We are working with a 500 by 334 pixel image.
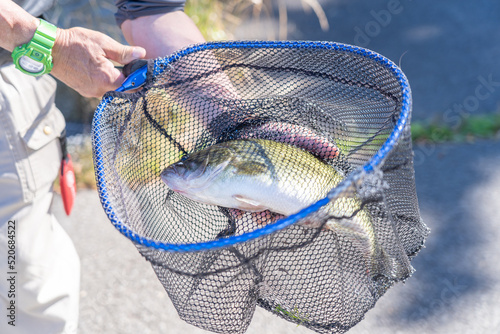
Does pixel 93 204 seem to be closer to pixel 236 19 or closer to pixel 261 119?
pixel 261 119

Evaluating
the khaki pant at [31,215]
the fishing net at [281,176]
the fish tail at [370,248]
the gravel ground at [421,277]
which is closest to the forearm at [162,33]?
the fishing net at [281,176]

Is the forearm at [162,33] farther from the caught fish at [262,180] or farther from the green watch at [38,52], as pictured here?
the caught fish at [262,180]

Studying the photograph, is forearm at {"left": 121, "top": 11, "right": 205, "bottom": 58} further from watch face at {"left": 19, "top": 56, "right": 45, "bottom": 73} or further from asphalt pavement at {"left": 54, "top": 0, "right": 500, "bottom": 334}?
asphalt pavement at {"left": 54, "top": 0, "right": 500, "bottom": 334}

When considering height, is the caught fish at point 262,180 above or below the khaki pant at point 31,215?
above

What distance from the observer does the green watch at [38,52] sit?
1732 millimetres

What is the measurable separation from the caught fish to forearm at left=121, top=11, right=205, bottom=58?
1.91 feet

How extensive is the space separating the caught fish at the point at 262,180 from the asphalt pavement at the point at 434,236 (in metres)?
1.33

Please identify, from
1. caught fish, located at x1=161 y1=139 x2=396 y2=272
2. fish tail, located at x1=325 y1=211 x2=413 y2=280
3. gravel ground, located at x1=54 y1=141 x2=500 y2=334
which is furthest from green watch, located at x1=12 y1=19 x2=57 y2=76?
gravel ground, located at x1=54 y1=141 x2=500 y2=334

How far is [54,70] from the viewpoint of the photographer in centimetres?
186

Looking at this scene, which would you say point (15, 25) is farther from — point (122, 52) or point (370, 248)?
point (370, 248)

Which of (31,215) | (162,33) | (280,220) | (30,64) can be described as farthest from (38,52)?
(280,220)

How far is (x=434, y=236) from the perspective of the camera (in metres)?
3.24

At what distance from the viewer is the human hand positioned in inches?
68.8

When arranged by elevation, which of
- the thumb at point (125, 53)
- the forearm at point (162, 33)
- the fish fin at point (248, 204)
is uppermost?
the thumb at point (125, 53)
